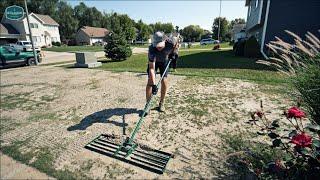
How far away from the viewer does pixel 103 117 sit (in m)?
4.82

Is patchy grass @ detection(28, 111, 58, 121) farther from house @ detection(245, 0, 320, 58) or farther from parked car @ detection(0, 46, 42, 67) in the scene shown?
house @ detection(245, 0, 320, 58)

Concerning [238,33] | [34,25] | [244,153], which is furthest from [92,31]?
[244,153]

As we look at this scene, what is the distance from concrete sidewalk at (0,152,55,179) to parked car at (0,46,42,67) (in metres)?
12.4

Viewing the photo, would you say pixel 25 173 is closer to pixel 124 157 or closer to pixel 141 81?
pixel 124 157

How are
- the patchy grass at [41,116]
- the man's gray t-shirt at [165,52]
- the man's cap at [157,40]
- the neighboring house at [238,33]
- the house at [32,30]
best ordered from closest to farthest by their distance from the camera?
the man's cap at [157,40] → the man's gray t-shirt at [165,52] → the patchy grass at [41,116] → the neighboring house at [238,33] → the house at [32,30]

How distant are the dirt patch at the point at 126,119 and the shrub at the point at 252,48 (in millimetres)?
8521

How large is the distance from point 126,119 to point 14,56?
1265 centimetres

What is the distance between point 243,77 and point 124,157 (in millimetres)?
6413

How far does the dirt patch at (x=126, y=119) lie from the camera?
10.4 ft

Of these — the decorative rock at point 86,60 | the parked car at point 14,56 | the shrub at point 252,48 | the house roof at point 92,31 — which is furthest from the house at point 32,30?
the shrub at point 252,48

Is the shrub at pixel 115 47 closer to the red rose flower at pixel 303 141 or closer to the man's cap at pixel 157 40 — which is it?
the man's cap at pixel 157 40

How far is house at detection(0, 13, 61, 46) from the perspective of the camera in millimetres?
44016

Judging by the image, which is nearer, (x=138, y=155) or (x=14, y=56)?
(x=138, y=155)

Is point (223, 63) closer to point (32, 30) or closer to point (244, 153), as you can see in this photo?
point (244, 153)
